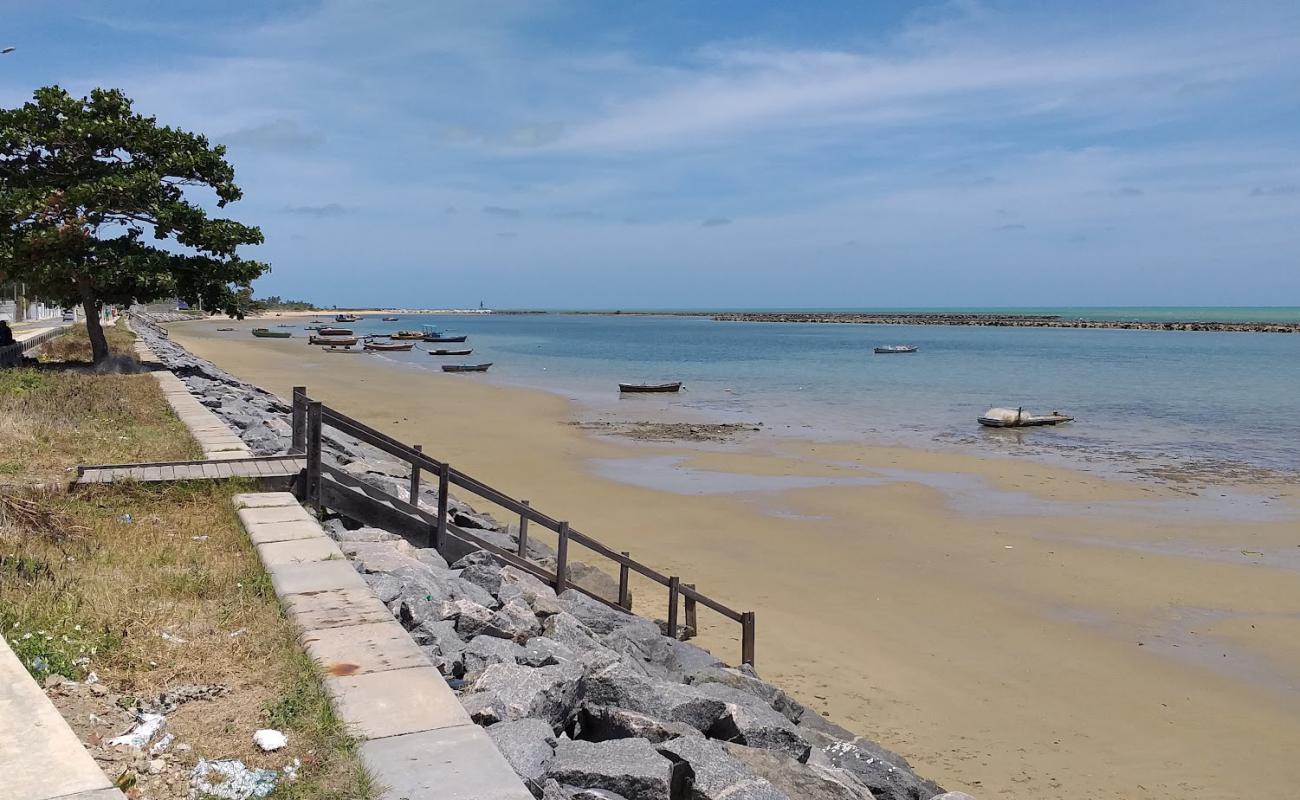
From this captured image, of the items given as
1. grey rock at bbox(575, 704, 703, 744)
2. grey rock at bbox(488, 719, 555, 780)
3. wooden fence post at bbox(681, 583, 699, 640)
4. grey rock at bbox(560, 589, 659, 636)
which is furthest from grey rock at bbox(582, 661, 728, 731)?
wooden fence post at bbox(681, 583, 699, 640)

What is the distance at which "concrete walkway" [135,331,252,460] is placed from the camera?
1188 cm

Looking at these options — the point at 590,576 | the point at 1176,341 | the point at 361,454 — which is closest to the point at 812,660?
the point at 590,576

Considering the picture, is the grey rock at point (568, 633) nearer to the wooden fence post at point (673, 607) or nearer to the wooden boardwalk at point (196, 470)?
the wooden fence post at point (673, 607)

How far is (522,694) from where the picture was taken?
5398mm

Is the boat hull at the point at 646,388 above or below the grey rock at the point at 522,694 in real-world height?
below

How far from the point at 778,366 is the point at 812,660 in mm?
50125

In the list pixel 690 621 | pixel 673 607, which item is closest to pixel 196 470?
pixel 673 607

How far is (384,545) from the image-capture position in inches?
347

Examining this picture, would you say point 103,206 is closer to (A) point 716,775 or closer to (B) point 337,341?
(A) point 716,775

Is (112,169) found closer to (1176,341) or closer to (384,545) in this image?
(384,545)

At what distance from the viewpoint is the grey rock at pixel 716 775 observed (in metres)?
4.70

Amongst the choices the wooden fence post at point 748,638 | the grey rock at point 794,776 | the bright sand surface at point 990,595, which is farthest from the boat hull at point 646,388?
the grey rock at point 794,776

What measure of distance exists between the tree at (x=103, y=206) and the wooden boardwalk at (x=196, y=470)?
1348 cm

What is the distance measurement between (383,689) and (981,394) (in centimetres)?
4000
